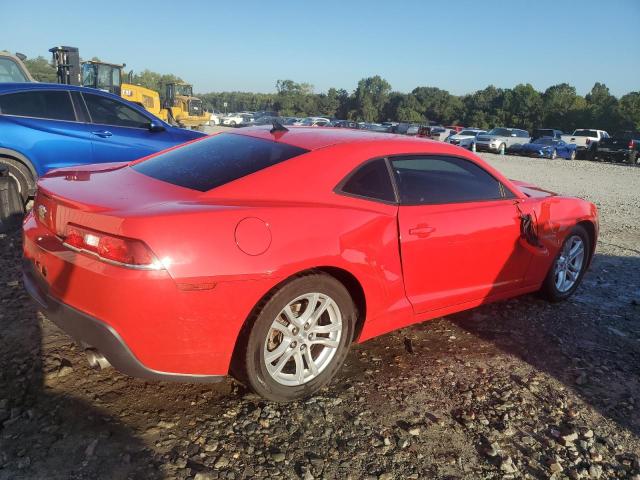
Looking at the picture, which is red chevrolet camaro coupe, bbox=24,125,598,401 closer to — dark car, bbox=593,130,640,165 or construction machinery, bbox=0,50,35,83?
construction machinery, bbox=0,50,35,83

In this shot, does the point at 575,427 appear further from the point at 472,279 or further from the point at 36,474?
the point at 36,474


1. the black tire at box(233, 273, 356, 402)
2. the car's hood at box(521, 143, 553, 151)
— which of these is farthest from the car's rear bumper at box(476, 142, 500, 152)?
the black tire at box(233, 273, 356, 402)

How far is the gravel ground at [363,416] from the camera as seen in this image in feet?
7.43

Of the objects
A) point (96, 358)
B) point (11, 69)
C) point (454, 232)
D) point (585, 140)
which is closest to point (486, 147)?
point (585, 140)

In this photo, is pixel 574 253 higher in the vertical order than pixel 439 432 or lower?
higher

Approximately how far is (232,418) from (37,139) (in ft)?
15.5

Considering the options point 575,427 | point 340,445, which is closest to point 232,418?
point 340,445

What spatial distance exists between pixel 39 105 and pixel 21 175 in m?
0.91

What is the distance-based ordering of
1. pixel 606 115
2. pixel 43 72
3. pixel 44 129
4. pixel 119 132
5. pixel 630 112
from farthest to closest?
pixel 43 72
pixel 606 115
pixel 630 112
pixel 119 132
pixel 44 129

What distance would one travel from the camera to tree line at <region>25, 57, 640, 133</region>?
5528 cm

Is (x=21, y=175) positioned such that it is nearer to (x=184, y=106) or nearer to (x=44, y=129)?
(x=44, y=129)

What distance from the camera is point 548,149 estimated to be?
26.5m

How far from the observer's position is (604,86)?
3809 inches

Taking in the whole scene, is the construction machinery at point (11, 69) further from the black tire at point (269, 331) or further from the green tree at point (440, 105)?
the green tree at point (440, 105)
